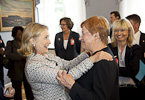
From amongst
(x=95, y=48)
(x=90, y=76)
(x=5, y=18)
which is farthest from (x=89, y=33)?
(x=5, y=18)

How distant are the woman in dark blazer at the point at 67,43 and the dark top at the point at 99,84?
2668 mm

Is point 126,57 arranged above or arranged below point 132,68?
above

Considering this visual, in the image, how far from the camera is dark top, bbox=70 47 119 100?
1.25m

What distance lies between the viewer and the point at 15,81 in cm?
330

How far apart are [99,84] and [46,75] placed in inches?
18.0

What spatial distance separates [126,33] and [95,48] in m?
0.98

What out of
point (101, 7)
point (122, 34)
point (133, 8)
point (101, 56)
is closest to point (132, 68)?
point (122, 34)

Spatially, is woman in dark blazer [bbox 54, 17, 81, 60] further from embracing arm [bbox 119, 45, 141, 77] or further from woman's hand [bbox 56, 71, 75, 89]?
woman's hand [bbox 56, 71, 75, 89]

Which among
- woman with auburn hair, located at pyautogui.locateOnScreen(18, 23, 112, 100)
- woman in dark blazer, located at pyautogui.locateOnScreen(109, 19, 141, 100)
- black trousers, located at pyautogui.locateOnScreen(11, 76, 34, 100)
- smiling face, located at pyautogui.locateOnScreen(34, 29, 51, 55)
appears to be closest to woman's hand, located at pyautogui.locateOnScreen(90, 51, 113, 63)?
woman with auburn hair, located at pyautogui.locateOnScreen(18, 23, 112, 100)

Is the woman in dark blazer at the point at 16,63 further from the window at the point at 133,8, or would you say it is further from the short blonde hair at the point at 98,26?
the window at the point at 133,8

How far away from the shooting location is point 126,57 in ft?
7.19

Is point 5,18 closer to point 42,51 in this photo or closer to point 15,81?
point 15,81

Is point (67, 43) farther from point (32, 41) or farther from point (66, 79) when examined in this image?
point (66, 79)

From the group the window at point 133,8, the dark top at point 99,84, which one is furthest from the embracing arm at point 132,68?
the window at point 133,8
